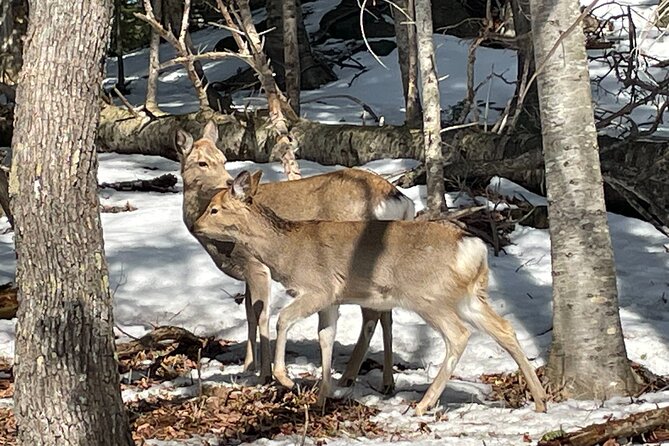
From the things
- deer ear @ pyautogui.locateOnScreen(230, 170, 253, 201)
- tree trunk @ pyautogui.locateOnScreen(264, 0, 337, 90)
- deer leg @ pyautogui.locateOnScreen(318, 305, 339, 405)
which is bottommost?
deer leg @ pyautogui.locateOnScreen(318, 305, 339, 405)

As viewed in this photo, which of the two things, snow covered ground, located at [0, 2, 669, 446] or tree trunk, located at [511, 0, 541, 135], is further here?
tree trunk, located at [511, 0, 541, 135]

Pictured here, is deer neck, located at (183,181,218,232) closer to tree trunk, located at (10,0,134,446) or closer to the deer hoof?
the deer hoof

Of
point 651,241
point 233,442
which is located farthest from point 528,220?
point 233,442

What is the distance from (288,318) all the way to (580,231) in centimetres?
193

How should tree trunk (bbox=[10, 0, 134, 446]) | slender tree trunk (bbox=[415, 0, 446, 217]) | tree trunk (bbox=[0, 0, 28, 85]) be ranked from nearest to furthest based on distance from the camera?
tree trunk (bbox=[10, 0, 134, 446])
slender tree trunk (bbox=[415, 0, 446, 217])
tree trunk (bbox=[0, 0, 28, 85])

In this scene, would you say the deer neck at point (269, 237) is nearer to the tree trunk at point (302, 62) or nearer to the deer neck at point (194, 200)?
the deer neck at point (194, 200)

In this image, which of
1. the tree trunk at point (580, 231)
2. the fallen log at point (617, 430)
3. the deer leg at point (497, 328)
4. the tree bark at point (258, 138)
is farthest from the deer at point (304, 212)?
the tree bark at point (258, 138)

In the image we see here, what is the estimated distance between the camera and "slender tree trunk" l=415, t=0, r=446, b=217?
9555 mm

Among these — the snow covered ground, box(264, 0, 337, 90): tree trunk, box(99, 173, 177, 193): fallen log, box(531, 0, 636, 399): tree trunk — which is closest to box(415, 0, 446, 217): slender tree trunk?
the snow covered ground

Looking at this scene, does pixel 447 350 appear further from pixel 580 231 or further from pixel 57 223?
pixel 57 223

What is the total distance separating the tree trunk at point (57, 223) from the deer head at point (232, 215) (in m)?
2.99

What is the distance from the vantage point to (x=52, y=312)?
14.0 feet

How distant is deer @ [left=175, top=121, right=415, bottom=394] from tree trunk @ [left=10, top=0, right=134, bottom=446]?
9.38 ft

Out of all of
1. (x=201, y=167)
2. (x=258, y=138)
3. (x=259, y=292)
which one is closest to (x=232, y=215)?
(x=259, y=292)
